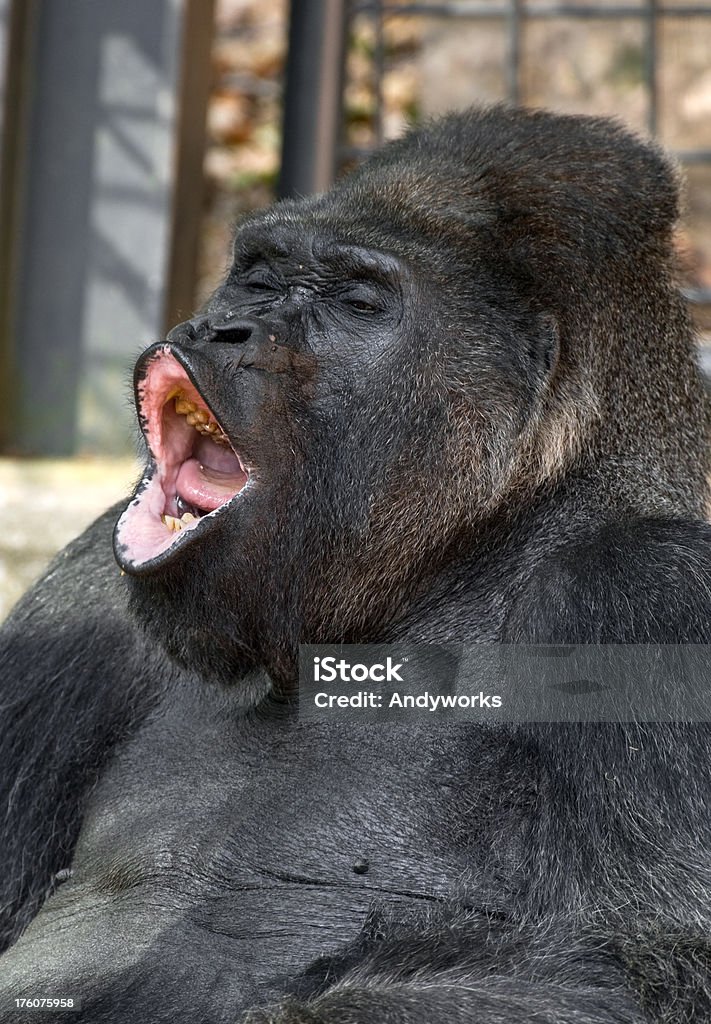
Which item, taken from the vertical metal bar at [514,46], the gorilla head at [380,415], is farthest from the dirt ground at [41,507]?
the vertical metal bar at [514,46]

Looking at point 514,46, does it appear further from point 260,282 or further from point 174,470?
point 174,470

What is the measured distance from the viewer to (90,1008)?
311cm

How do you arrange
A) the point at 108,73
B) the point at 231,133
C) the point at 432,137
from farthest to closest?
the point at 231,133 → the point at 108,73 → the point at 432,137

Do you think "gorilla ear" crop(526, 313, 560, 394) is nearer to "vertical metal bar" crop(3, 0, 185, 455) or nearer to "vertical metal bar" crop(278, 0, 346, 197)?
"vertical metal bar" crop(278, 0, 346, 197)

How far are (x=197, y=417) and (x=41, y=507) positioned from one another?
3735 mm

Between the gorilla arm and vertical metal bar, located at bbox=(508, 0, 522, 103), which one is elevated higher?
vertical metal bar, located at bbox=(508, 0, 522, 103)

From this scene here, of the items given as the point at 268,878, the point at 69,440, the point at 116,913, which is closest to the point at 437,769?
the point at 268,878

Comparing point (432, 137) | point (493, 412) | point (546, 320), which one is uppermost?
point (432, 137)

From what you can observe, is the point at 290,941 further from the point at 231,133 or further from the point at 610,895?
the point at 231,133

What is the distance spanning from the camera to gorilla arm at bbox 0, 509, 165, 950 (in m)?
3.67

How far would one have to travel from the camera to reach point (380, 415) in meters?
3.31

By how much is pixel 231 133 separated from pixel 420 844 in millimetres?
13153

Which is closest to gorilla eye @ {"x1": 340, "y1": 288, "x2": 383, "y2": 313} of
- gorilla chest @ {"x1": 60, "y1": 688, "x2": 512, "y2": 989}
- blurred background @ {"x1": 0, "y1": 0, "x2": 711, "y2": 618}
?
gorilla chest @ {"x1": 60, "y1": 688, "x2": 512, "y2": 989}

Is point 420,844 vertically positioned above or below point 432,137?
below
